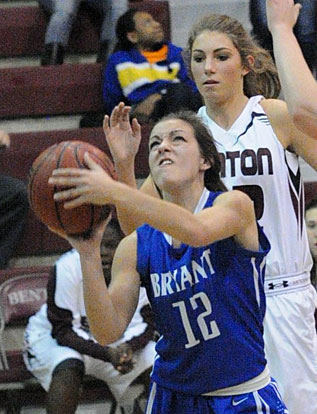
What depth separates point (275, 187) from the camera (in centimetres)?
349

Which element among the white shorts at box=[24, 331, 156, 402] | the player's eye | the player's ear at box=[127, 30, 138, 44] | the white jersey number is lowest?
the white shorts at box=[24, 331, 156, 402]

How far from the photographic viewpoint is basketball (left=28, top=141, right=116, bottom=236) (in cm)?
243

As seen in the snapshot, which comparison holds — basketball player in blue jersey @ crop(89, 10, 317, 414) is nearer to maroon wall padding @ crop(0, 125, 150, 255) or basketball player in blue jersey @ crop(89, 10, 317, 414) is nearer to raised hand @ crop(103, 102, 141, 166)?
raised hand @ crop(103, 102, 141, 166)

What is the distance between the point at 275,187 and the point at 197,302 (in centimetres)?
86

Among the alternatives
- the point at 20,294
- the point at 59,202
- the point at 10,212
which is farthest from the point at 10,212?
the point at 59,202

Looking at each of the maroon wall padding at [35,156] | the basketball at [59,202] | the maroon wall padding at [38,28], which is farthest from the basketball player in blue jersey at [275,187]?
the maroon wall padding at [38,28]

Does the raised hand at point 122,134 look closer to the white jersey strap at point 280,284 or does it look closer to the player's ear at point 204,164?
the player's ear at point 204,164

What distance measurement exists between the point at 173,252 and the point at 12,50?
13.5 ft

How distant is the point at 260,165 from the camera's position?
3.48 m

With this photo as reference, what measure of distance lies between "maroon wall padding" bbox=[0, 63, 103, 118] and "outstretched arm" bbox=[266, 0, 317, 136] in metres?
4.06

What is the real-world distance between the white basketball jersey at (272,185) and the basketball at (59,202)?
105 centimetres

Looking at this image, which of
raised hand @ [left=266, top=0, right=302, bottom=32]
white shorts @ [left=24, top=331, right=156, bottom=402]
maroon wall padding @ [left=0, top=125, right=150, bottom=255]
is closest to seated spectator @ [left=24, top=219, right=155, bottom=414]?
white shorts @ [left=24, top=331, right=156, bottom=402]

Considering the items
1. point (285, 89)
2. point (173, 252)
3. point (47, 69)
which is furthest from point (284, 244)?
point (47, 69)

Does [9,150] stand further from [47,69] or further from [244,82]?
[244,82]
